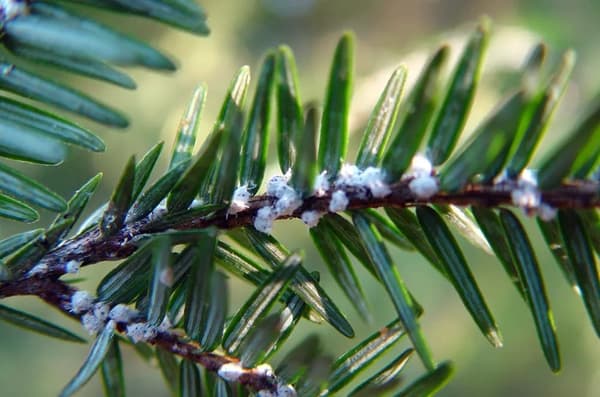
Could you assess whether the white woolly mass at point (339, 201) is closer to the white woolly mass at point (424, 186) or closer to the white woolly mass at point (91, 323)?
the white woolly mass at point (424, 186)

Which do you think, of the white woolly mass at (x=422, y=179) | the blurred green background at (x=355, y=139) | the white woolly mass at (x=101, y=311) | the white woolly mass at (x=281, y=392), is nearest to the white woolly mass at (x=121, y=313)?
the white woolly mass at (x=101, y=311)

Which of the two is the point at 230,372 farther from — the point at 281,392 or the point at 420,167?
the point at 420,167

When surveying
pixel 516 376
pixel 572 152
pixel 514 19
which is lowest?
pixel 516 376

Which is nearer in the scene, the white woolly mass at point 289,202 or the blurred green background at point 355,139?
the white woolly mass at point 289,202

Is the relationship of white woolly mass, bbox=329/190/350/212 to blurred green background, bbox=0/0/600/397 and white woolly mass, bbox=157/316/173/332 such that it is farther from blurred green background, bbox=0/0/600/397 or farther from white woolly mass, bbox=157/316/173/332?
blurred green background, bbox=0/0/600/397

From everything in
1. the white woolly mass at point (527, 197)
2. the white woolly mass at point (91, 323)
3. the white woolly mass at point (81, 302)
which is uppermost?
the white woolly mass at point (527, 197)

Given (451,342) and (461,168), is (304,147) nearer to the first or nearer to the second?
(461,168)

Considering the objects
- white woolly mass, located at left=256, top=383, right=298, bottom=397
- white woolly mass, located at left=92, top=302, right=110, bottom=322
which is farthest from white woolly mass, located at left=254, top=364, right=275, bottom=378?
white woolly mass, located at left=92, top=302, right=110, bottom=322

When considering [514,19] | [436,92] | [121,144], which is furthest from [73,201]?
[514,19]
